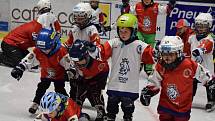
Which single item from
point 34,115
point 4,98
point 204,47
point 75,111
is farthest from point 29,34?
point 75,111

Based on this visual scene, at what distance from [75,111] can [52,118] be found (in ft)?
0.80

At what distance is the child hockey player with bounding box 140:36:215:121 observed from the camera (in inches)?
148

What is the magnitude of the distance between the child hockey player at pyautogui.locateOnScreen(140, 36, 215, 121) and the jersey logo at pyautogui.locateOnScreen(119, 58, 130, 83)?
360 millimetres

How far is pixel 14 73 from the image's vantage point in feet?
15.1

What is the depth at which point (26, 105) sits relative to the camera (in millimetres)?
5227

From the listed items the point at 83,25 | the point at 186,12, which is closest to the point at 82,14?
the point at 83,25

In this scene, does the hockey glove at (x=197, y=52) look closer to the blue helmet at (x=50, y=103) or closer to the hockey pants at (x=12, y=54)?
the blue helmet at (x=50, y=103)

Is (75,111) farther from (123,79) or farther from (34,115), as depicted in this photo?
(34,115)

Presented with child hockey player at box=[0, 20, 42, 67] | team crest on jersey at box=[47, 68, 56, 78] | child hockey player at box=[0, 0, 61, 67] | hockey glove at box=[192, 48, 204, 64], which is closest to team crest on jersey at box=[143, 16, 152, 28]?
child hockey player at box=[0, 0, 61, 67]

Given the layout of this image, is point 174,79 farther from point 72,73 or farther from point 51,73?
point 51,73

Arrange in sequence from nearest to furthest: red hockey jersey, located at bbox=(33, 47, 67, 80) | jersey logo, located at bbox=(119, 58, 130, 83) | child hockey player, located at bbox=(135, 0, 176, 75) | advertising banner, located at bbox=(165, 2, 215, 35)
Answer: jersey logo, located at bbox=(119, 58, 130, 83) → red hockey jersey, located at bbox=(33, 47, 67, 80) → child hockey player, located at bbox=(135, 0, 176, 75) → advertising banner, located at bbox=(165, 2, 215, 35)

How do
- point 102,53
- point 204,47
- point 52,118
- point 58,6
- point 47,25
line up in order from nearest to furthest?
point 52,118 → point 102,53 → point 204,47 → point 47,25 → point 58,6

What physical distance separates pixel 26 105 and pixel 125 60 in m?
1.52

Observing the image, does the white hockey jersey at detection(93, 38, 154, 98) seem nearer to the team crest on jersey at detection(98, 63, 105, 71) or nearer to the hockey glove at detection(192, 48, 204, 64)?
the team crest on jersey at detection(98, 63, 105, 71)
